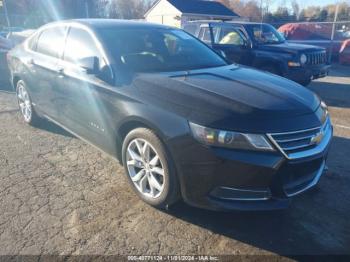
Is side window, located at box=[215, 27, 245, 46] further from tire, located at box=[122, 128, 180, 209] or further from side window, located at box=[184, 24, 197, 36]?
tire, located at box=[122, 128, 180, 209]

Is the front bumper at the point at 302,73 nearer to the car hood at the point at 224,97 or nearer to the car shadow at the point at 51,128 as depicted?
the car hood at the point at 224,97

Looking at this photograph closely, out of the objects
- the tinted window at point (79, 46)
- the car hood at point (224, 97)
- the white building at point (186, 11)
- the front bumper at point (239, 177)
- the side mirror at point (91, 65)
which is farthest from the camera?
the white building at point (186, 11)

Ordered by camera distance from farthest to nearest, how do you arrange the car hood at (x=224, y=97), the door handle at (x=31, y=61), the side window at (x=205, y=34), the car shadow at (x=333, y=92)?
the side window at (x=205, y=34), the car shadow at (x=333, y=92), the door handle at (x=31, y=61), the car hood at (x=224, y=97)

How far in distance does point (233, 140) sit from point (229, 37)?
727 cm

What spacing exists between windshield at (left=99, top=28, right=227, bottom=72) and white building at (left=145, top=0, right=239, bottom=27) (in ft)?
96.8

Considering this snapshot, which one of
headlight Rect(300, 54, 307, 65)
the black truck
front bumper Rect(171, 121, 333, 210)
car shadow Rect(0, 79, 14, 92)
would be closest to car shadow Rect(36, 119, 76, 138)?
front bumper Rect(171, 121, 333, 210)

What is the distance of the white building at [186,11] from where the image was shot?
111 ft

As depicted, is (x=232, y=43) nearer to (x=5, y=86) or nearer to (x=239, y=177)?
(x=5, y=86)

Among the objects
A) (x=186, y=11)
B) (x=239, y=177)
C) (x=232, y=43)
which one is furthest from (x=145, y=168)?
(x=186, y=11)

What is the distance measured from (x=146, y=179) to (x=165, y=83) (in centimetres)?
95

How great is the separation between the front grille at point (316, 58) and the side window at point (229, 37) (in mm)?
1726

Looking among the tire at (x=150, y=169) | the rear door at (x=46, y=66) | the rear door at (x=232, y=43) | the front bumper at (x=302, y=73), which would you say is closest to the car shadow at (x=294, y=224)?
the tire at (x=150, y=169)

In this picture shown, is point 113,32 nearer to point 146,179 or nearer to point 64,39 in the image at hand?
point 64,39

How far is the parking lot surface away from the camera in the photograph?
2.83 meters
